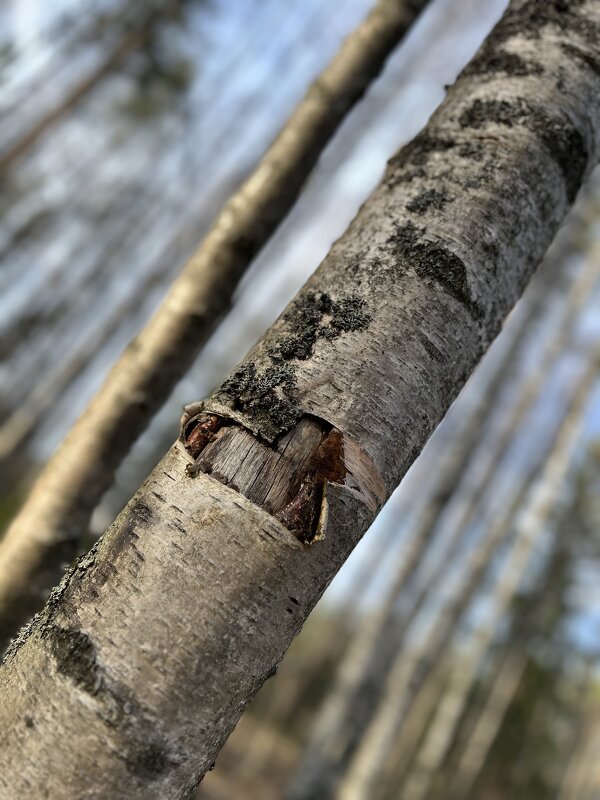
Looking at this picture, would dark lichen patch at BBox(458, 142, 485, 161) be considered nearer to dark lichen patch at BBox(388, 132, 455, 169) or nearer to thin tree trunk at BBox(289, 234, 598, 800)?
dark lichen patch at BBox(388, 132, 455, 169)

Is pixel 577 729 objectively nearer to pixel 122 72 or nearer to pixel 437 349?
pixel 122 72

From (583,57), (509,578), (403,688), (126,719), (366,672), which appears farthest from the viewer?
(509,578)

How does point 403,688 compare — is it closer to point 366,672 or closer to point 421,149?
point 366,672

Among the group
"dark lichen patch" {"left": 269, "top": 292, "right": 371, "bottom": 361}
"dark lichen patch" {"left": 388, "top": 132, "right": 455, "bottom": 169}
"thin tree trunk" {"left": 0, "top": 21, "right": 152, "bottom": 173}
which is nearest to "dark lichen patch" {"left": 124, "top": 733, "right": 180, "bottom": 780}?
"dark lichen patch" {"left": 269, "top": 292, "right": 371, "bottom": 361}

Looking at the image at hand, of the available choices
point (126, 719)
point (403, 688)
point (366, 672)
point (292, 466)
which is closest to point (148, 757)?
point (126, 719)

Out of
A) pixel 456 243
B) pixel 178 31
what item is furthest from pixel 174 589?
pixel 178 31

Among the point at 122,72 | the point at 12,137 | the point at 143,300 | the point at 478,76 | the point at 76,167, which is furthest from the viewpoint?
the point at 76,167

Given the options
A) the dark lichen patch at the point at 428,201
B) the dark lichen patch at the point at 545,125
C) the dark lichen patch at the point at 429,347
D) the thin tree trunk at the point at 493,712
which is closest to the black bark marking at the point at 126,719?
the dark lichen patch at the point at 429,347
